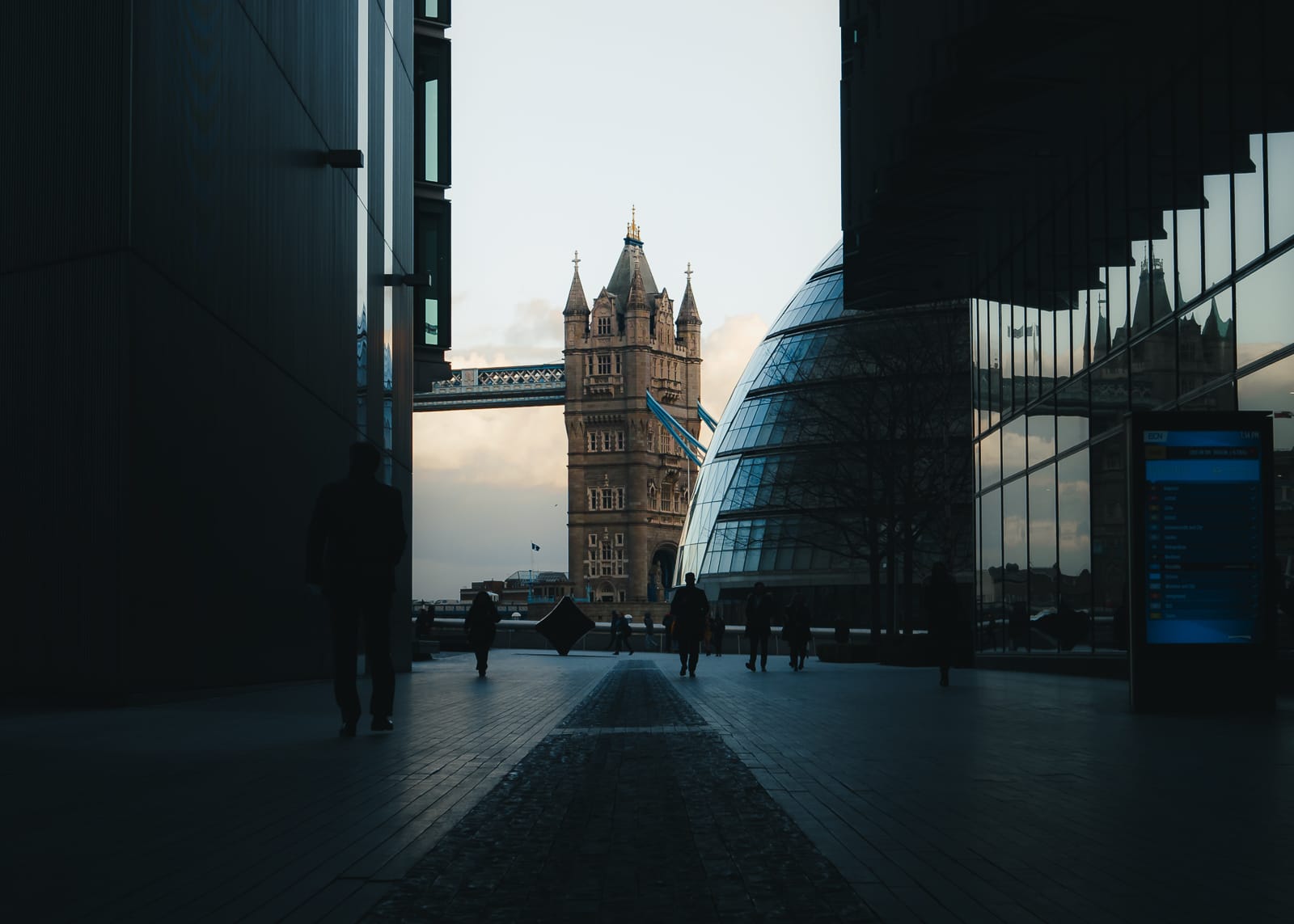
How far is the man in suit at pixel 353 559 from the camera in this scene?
1052 centimetres

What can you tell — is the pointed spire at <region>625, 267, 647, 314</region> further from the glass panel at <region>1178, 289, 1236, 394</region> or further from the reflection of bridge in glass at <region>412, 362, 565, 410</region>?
the glass panel at <region>1178, 289, 1236, 394</region>

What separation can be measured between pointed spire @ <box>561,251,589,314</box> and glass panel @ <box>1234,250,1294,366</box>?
545ft

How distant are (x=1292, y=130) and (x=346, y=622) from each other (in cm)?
1048

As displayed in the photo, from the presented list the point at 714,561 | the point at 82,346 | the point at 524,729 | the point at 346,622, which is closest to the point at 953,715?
the point at 524,729

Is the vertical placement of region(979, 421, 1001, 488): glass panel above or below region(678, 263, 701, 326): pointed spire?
below

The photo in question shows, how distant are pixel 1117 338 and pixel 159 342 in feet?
40.5

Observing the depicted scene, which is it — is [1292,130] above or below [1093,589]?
above

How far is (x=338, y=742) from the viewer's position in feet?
33.4

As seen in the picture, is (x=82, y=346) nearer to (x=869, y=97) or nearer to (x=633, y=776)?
(x=633, y=776)

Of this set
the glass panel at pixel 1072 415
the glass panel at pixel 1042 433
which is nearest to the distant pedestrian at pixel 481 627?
the glass panel at pixel 1042 433

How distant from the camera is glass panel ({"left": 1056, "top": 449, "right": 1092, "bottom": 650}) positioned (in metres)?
21.7

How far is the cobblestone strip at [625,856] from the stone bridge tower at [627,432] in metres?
163

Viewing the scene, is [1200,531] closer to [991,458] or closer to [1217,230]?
[1217,230]

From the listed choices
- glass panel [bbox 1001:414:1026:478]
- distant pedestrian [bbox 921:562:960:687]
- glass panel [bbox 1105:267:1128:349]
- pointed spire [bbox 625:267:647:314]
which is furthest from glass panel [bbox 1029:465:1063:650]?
pointed spire [bbox 625:267:647:314]
